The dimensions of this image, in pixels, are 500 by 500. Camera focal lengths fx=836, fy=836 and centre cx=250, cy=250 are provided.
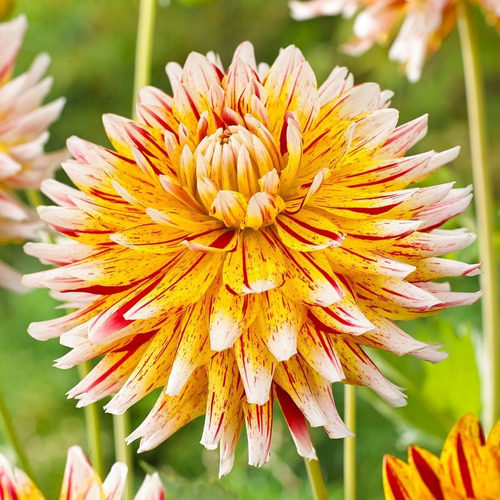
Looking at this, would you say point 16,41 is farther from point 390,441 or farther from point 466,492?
point 390,441

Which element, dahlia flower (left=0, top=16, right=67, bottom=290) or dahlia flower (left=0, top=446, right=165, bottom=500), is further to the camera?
dahlia flower (left=0, top=16, right=67, bottom=290)

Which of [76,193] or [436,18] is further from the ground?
[436,18]

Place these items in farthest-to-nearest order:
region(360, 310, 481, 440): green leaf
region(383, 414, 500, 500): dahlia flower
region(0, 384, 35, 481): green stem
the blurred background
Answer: the blurred background
region(360, 310, 481, 440): green leaf
region(0, 384, 35, 481): green stem
region(383, 414, 500, 500): dahlia flower

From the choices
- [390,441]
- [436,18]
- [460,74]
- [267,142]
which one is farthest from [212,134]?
[460,74]

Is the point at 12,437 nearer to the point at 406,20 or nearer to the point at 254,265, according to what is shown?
the point at 254,265

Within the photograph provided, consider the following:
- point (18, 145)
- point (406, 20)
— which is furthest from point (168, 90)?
point (18, 145)

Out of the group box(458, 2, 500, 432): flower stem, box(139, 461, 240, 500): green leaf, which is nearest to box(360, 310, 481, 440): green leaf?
box(458, 2, 500, 432): flower stem

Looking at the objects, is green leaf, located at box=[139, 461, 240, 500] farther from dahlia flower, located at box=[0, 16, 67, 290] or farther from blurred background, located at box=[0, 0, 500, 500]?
blurred background, located at box=[0, 0, 500, 500]
